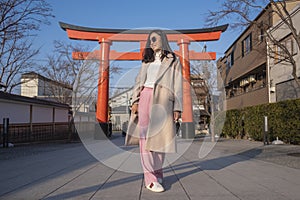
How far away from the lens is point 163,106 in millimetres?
3350

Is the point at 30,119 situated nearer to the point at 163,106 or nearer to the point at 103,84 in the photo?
the point at 103,84

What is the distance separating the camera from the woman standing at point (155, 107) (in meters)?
3.30

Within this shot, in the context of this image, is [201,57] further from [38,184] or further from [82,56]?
[38,184]

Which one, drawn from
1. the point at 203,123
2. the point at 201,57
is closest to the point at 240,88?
the point at 203,123

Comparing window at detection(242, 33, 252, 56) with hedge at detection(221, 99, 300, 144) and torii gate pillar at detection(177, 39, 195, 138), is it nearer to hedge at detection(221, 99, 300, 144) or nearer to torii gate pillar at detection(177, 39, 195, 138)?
hedge at detection(221, 99, 300, 144)

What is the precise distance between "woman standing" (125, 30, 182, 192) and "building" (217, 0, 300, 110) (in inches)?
510

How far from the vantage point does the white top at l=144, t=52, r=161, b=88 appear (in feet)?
11.2

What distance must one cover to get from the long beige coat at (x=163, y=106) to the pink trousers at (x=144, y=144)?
2.3 inches

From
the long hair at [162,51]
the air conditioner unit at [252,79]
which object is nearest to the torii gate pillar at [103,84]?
the air conditioner unit at [252,79]

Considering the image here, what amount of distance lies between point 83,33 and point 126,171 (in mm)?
12510

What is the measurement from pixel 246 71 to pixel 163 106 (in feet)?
61.9

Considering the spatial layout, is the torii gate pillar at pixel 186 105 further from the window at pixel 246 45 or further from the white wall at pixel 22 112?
the white wall at pixel 22 112

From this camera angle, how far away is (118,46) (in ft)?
56.7

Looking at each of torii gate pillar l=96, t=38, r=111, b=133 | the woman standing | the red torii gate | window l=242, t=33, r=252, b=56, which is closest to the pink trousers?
the woman standing
